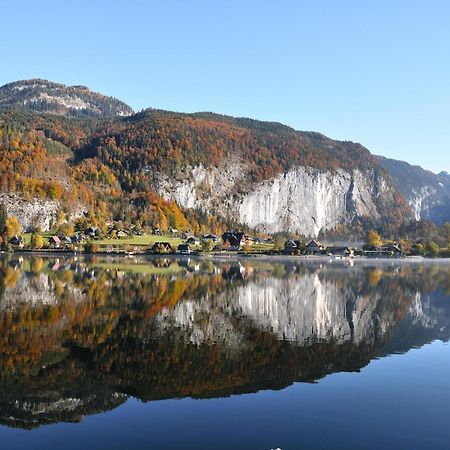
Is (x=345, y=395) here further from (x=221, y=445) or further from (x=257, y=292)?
(x=257, y=292)

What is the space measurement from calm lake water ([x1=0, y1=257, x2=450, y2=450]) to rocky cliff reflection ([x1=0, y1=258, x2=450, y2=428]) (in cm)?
8

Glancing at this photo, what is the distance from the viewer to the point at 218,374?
19422 mm

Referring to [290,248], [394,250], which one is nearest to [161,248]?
[290,248]

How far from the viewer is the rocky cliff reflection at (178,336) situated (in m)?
17.6

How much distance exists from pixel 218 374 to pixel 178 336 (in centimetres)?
644

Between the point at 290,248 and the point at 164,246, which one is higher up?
the point at 290,248

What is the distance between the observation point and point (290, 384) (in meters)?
18.8

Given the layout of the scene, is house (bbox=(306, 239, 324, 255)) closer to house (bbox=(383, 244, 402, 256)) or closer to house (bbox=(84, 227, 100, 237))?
house (bbox=(383, 244, 402, 256))

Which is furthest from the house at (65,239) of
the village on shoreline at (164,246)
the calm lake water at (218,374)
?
the calm lake water at (218,374)

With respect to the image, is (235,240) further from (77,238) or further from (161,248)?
(77,238)

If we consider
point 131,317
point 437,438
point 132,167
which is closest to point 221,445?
point 437,438

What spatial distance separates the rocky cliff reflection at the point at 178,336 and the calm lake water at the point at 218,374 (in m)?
0.08

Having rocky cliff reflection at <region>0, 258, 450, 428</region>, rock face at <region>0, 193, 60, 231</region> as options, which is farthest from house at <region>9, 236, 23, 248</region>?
rocky cliff reflection at <region>0, 258, 450, 428</region>

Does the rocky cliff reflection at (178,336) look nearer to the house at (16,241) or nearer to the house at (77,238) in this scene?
the house at (16,241)
